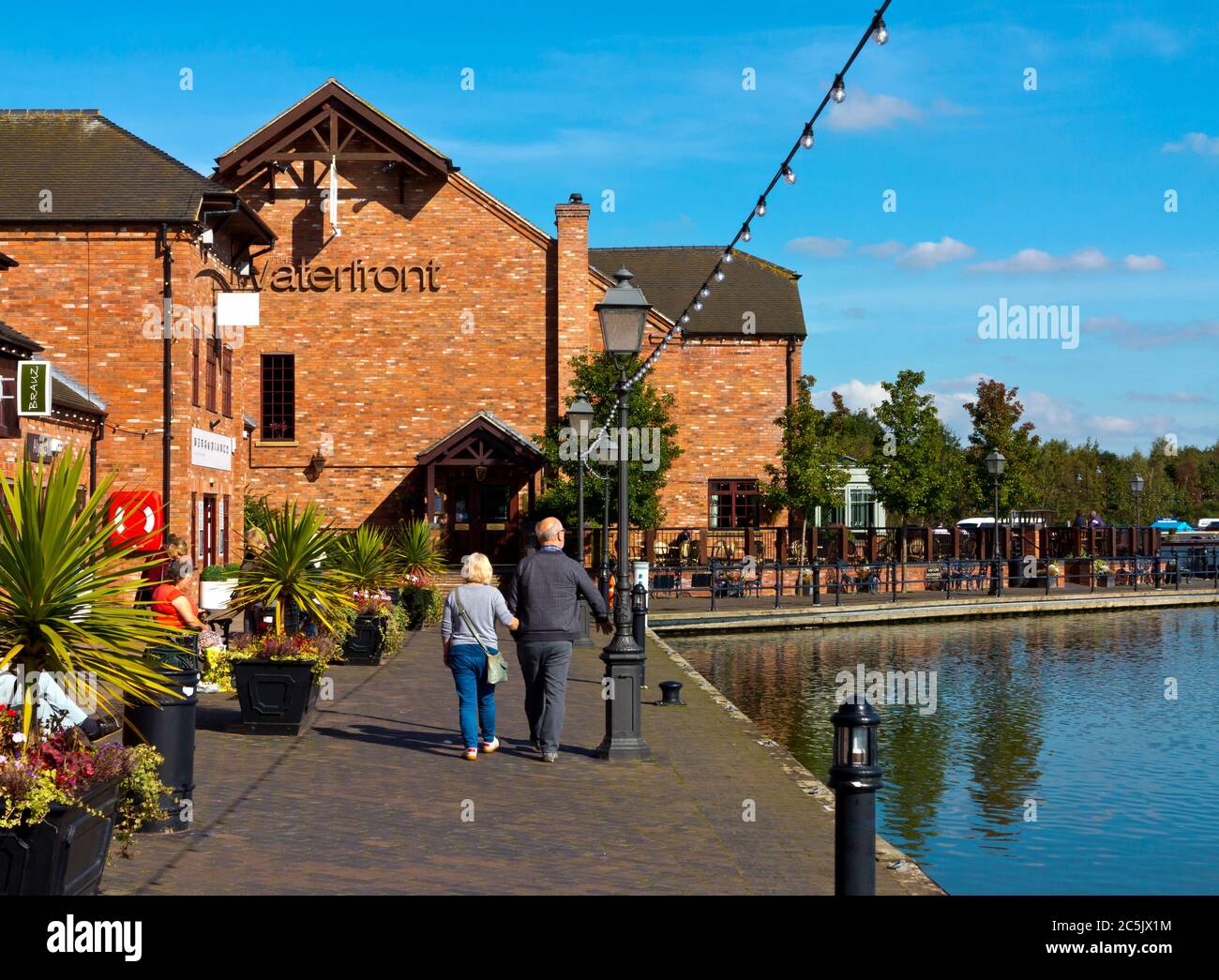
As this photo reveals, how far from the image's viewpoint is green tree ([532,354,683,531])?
35.1 metres

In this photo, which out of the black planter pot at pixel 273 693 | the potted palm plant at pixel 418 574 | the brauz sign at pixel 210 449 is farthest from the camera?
the brauz sign at pixel 210 449

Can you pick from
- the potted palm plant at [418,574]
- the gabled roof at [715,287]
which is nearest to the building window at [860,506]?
the gabled roof at [715,287]

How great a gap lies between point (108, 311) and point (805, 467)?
19943 millimetres

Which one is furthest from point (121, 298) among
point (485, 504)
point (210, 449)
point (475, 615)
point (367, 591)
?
point (475, 615)

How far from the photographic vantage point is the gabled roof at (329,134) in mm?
36375

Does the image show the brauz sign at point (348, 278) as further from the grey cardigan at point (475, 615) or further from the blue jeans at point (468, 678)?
the blue jeans at point (468, 678)

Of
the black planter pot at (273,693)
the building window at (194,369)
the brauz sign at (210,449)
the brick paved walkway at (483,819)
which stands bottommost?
the brick paved walkway at (483,819)

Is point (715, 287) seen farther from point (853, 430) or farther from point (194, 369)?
point (853, 430)

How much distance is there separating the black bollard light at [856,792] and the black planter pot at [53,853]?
135 inches

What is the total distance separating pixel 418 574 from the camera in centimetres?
2697

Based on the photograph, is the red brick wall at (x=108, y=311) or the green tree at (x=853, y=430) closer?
the red brick wall at (x=108, y=311)

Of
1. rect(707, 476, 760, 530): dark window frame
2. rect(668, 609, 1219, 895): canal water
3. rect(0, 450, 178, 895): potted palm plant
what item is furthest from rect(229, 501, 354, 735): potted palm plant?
rect(707, 476, 760, 530): dark window frame

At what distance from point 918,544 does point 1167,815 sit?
33.9 m
